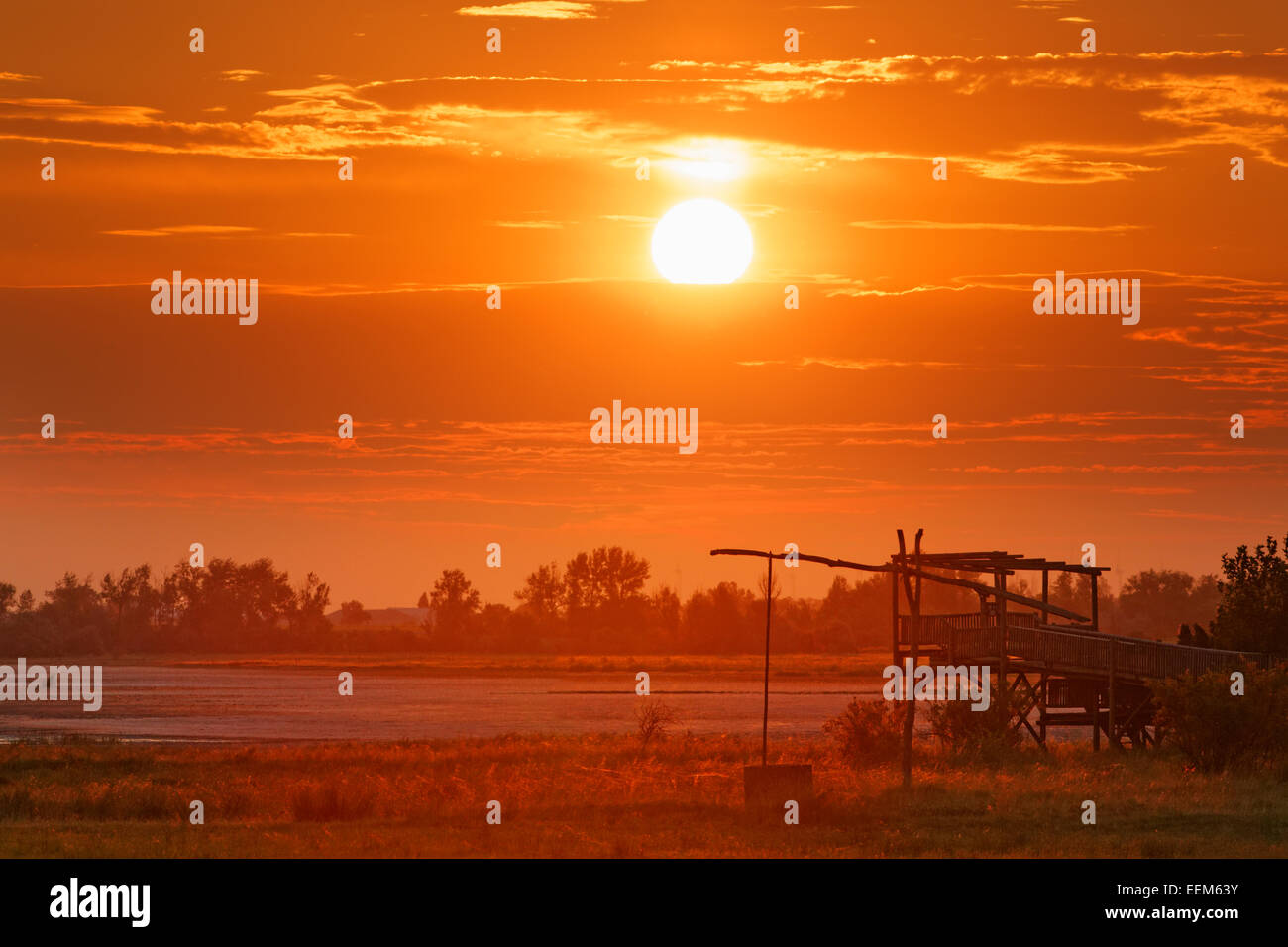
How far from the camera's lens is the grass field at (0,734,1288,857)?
1023 inches

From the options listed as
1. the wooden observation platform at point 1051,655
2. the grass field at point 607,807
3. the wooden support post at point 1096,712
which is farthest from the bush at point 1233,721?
the wooden support post at point 1096,712

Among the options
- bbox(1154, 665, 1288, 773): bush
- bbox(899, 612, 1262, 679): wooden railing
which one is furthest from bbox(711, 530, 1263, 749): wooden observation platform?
bbox(1154, 665, 1288, 773): bush

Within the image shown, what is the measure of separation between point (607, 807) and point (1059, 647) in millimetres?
A: 21659

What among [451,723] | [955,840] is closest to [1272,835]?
[955,840]

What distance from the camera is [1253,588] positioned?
4878 cm

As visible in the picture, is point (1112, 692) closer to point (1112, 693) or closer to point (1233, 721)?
point (1112, 693)

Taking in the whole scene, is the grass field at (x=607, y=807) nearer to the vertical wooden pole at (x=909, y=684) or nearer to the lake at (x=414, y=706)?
the vertical wooden pole at (x=909, y=684)

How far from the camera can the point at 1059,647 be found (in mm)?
47844

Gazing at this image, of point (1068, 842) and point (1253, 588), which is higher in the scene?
point (1253, 588)

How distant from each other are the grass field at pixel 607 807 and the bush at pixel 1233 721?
1.22m

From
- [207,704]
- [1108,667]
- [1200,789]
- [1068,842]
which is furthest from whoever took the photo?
[207,704]

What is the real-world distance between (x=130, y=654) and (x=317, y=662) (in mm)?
41126

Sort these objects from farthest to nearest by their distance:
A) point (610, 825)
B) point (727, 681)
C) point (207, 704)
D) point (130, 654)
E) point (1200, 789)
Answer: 1. point (130, 654)
2. point (727, 681)
3. point (207, 704)
4. point (1200, 789)
5. point (610, 825)

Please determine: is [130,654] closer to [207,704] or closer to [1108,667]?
[207,704]
